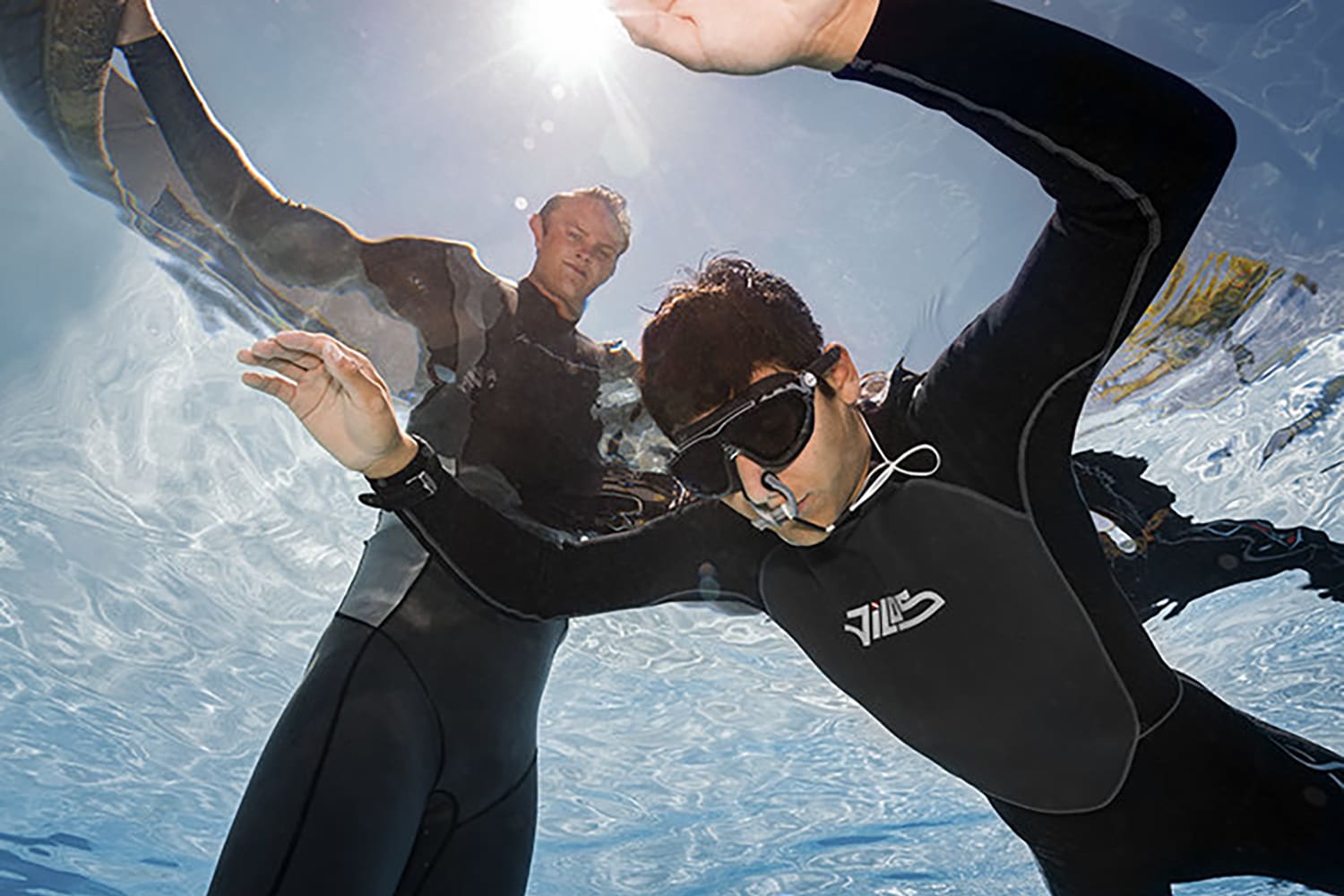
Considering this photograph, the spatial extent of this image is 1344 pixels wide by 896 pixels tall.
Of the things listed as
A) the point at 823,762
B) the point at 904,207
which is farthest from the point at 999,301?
the point at 823,762

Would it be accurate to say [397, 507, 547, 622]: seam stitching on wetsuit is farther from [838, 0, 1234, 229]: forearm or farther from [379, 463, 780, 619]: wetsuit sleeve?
[838, 0, 1234, 229]: forearm

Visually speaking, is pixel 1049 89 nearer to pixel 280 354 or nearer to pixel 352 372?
pixel 352 372

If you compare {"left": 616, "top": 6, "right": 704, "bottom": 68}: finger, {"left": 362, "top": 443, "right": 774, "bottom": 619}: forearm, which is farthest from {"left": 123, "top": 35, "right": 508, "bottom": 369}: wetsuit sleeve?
{"left": 616, "top": 6, "right": 704, "bottom": 68}: finger

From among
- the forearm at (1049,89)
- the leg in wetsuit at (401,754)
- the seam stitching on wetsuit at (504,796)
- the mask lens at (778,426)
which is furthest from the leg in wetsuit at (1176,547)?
the forearm at (1049,89)

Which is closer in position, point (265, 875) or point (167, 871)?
point (265, 875)

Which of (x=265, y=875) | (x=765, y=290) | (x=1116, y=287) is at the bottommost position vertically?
(x=265, y=875)

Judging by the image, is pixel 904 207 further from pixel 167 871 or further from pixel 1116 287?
pixel 167 871

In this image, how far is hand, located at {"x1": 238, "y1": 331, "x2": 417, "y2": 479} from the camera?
2809mm

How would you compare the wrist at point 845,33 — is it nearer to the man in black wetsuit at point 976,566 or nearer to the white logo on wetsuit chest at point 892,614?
the man in black wetsuit at point 976,566

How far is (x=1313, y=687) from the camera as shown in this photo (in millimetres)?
13703

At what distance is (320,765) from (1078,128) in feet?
9.88

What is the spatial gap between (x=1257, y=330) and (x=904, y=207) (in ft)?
12.8

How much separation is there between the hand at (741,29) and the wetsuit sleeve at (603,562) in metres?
1.93

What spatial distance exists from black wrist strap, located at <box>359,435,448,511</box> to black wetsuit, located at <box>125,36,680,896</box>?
575 millimetres
